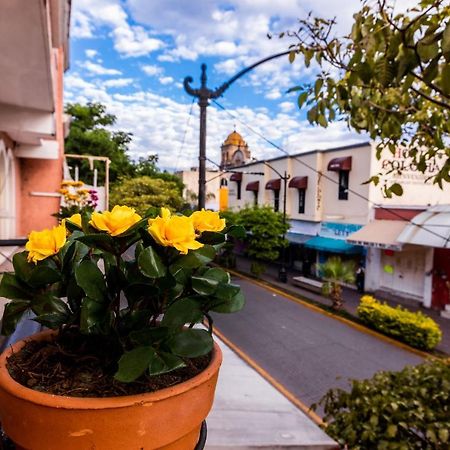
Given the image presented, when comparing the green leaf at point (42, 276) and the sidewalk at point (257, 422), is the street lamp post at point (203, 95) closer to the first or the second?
the sidewalk at point (257, 422)

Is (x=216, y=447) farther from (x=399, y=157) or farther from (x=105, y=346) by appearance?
(x=399, y=157)

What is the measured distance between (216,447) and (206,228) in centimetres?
96

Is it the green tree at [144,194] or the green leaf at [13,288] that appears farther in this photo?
the green tree at [144,194]

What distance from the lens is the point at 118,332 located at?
0.88m

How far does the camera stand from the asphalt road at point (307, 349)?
738 centimetres

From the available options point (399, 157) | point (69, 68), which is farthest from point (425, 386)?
point (399, 157)

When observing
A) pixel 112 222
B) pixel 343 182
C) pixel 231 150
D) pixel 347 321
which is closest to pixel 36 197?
pixel 112 222

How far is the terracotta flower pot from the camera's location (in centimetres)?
76

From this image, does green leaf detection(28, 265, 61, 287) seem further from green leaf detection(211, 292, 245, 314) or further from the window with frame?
the window with frame

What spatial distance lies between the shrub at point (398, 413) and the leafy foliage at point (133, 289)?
4.63 ft

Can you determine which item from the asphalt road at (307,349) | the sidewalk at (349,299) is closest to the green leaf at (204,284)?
the asphalt road at (307,349)

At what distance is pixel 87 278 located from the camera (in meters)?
0.80

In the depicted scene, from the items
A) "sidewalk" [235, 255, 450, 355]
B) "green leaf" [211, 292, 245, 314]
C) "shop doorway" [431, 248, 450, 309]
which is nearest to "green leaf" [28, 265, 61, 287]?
"green leaf" [211, 292, 245, 314]

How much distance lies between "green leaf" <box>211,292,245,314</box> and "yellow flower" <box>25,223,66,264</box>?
0.40m
